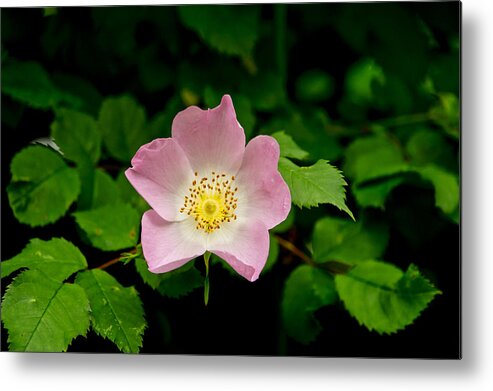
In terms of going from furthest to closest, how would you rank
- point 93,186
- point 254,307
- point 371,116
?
point 371,116 < point 254,307 < point 93,186

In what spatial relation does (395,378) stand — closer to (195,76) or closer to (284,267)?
(284,267)

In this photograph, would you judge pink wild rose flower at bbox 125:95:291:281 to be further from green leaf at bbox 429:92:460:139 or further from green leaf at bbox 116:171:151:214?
green leaf at bbox 429:92:460:139

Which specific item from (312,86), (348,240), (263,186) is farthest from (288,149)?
(312,86)

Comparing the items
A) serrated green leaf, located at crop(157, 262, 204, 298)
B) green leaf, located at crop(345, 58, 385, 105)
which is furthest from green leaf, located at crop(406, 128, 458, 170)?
serrated green leaf, located at crop(157, 262, 204, 298)

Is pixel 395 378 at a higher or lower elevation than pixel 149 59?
lower

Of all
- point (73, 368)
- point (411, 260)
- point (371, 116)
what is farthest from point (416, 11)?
point (73, 368)

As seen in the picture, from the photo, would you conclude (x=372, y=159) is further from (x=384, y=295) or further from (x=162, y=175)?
(x=162, y=175)

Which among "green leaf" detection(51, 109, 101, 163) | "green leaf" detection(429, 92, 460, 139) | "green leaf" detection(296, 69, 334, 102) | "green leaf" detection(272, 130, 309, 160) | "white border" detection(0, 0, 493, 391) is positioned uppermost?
"green leaf" detection(296, 69, 334, 102)
